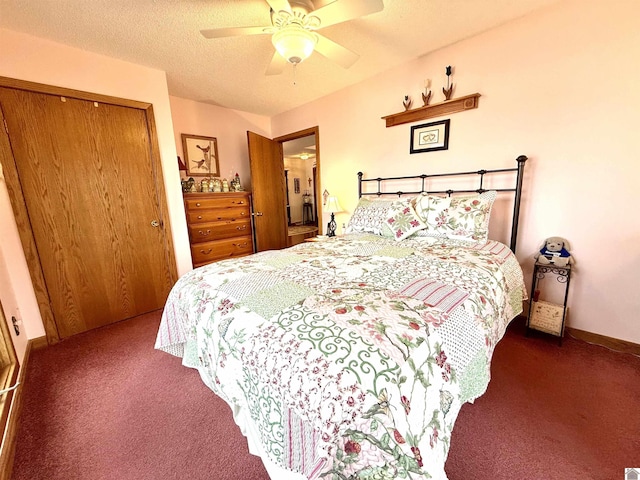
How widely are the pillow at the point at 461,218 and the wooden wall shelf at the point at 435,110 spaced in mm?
814

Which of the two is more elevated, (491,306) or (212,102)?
(212,102)

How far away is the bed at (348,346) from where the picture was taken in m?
0.66

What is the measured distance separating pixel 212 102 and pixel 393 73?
2.31 metres

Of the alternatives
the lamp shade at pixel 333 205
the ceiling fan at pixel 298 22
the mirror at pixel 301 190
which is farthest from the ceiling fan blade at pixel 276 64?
the mirror at pixel 301 190

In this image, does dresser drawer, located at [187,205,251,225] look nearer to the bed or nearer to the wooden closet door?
the wooden closet door

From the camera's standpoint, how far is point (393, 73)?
2646mm

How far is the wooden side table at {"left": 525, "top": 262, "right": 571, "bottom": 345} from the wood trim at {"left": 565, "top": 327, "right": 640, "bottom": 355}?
0.58ft

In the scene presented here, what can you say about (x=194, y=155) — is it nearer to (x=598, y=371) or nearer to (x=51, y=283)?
(x=51, y=283)

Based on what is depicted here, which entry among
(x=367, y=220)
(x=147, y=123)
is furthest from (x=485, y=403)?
(x=147, y=123)

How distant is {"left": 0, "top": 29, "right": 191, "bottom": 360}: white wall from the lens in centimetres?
188

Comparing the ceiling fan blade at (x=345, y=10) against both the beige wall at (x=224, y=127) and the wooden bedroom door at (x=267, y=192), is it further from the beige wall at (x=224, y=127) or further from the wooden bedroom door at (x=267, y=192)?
the beige wall at (x=224, y=127)

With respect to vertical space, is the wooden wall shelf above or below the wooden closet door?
above

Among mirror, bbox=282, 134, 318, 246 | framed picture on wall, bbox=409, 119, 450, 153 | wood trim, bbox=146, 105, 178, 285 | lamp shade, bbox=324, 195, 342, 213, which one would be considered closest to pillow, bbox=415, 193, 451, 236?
framed picture on wall, bbox=409, 119, 450, 153

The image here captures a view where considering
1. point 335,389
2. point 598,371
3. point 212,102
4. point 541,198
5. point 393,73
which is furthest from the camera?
point 212,102
